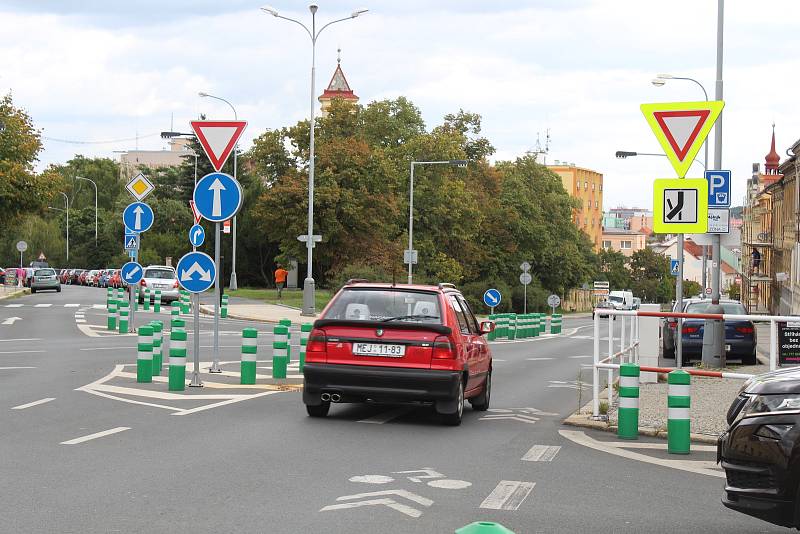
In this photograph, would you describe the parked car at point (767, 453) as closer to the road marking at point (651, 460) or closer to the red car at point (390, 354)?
the road marking at point (651, 460)

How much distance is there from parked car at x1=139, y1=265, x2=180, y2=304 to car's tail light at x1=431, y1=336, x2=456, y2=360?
39896 mm

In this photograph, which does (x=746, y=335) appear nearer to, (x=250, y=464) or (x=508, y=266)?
(x=250, y=464)

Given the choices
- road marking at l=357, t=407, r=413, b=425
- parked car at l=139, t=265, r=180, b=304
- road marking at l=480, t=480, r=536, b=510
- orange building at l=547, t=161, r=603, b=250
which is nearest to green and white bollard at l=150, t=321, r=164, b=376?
road marking at l=357, t=407, r=413, b=425

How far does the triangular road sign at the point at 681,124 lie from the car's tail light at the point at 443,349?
149 inches

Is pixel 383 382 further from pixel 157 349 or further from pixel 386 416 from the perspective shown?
pixel 157 349

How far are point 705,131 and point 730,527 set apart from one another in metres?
7.34

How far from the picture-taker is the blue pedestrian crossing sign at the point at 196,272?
52.8 feet

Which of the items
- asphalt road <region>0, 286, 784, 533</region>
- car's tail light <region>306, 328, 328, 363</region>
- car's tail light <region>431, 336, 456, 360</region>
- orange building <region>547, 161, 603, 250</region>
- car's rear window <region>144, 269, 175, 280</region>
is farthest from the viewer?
orange building <region>547, 161, 603, 250</region>

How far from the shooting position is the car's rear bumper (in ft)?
39.7

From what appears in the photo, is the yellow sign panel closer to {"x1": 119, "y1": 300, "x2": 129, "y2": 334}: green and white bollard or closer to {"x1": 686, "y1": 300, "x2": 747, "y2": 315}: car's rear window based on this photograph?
{"x1": 686, "y1": 300, "x2": 747, "y2": 315}: car's rear window

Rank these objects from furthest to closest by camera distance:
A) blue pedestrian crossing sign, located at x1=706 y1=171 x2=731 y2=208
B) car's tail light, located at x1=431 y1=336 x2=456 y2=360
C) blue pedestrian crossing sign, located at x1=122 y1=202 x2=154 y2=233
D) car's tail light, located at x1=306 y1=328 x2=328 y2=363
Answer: blue pedestrian crossing sign, located at x1=122 y1=202 x2=154 y2=233 < blue pedestrian crossing sign, located at x1=706 y1=171 x2=731 y2=208 < car's tail light, located at x1=306 y1=328 x2=328 y2=363 < car's tail light, located at x1=431 y1=336 x2=456 y2=360

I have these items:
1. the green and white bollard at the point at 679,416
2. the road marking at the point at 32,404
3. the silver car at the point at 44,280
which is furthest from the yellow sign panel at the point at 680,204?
the silver car at the point at 44,280

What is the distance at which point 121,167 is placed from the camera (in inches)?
5748

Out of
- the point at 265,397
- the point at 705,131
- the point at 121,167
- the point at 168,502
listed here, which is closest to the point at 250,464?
the point at 168,502
